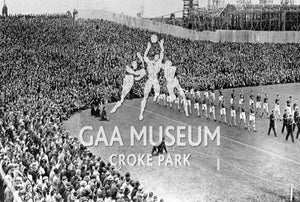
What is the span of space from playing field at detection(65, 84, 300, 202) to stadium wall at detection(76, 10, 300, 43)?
2922cm

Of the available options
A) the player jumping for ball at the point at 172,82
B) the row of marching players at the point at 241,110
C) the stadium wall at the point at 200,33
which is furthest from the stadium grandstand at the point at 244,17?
the row of marching players at the point at 241,110

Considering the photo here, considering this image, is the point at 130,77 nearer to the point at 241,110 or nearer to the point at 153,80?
the point at 153,80

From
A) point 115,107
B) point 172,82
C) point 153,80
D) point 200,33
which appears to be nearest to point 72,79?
point 115,107

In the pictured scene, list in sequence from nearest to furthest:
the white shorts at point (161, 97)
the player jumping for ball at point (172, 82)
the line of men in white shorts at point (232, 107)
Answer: the line of men in white shorts at point (232, 107), the player jumping for ball at point (172, 82), the white shorts at point (161, 97)

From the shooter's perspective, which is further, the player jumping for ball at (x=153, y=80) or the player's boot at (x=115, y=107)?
the player jumping for ball at (x=153, y=80)

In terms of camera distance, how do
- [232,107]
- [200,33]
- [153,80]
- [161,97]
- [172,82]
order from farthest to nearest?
[200,33] < [172,82] < [153,80] < [161,97] < [232,107]

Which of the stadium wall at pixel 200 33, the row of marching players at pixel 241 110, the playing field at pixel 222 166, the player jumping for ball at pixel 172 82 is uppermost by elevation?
the stadium wall at pixel 200 33

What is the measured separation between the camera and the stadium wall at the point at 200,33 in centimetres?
5438

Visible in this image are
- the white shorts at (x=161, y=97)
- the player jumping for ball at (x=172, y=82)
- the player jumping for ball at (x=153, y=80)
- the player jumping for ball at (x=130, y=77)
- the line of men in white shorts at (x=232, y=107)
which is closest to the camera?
the line of men in white shorts at (x=232, y=107)

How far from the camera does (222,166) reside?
17.6 m

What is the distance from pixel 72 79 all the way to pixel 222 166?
18500mm

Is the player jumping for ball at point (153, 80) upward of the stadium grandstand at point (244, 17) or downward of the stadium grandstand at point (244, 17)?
downward

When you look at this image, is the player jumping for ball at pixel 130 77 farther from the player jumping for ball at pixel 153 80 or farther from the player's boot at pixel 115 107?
the player jumping for ball at pixel 153 80

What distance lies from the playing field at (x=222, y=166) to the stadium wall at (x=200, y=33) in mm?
29215
